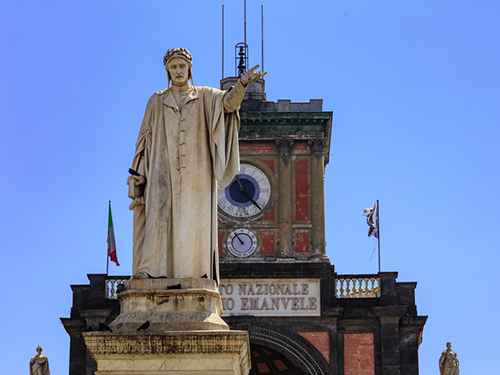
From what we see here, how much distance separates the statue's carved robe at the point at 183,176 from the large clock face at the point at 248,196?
2810cm

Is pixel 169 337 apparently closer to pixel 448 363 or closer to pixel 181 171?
pixel 181 171

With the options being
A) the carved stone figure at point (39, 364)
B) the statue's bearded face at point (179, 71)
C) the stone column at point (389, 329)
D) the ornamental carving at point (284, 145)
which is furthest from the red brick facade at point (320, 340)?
the statue's bearded face at point (179, 71)

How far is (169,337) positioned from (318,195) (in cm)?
2935

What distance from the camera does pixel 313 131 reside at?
38.3 m

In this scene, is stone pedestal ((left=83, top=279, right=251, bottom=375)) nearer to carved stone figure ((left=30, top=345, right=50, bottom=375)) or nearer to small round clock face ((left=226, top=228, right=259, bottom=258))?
carved stone figure ((left=30, top=345, right=50, bottom=375))

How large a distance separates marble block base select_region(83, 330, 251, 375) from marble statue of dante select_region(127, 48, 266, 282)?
0.66 meters

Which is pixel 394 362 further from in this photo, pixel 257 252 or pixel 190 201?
pixel 190 201

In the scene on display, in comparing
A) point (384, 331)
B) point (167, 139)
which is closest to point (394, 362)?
point (384, 331)

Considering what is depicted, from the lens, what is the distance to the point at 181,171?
30.8ft

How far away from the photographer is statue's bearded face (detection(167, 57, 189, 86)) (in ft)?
32.1

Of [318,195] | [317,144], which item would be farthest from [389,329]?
[317,144]

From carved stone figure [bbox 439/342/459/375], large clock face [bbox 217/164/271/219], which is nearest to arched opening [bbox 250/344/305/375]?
large clock face [bbox 217/164/271/219]

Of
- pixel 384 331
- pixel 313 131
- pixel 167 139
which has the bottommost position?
pixel 167 139

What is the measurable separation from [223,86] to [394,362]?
11602 mm
